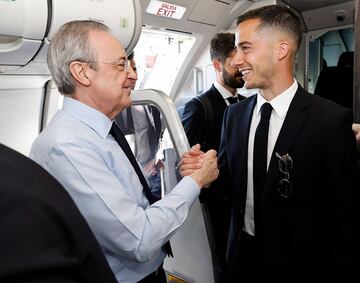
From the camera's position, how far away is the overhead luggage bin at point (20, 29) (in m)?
1.30

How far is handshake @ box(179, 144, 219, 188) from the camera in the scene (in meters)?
1.44

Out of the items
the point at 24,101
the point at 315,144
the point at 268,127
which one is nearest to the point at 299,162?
the point at 315,144

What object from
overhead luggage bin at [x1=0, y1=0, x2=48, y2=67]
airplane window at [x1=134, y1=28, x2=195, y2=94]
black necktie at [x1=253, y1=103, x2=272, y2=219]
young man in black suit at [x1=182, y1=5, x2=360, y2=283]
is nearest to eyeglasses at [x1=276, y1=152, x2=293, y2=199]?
young man in black suit at [x1=182, y1=5, x2=360, y2=283]

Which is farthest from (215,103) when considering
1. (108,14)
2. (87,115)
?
(87,115)

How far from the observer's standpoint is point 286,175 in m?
1.51

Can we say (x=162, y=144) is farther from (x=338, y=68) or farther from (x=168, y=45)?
(x=338, y=68)

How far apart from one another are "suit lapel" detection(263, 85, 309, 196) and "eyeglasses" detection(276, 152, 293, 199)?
1.1 inches

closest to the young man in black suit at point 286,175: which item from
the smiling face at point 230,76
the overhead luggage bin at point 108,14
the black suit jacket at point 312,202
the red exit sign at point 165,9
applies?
the black suit jacket at point 312,202

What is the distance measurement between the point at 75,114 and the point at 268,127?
94 cm

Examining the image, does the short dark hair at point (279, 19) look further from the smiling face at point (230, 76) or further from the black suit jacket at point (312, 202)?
the smiling face at point (230, 76)

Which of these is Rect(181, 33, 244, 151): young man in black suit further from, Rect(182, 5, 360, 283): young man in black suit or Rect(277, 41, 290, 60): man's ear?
Rect(277, 41, 290, 60): man's ear

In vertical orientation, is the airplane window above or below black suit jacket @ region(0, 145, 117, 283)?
below

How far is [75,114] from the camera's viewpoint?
1.28m

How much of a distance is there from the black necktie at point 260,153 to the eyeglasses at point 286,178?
0.12 m
